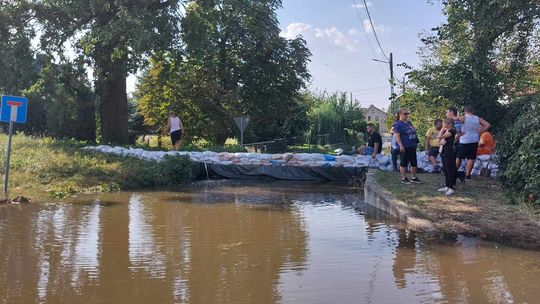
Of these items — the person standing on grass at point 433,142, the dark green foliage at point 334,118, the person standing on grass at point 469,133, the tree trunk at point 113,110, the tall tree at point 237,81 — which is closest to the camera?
the person standing on grass at point 469,133

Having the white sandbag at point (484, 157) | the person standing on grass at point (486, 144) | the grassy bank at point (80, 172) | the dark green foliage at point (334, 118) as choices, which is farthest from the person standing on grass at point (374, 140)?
the dark green foliage at point (334, 118)

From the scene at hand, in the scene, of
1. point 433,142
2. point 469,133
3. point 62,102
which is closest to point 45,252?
point 469,133

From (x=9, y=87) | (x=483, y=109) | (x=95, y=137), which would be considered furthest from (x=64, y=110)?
(x=483, y=109)

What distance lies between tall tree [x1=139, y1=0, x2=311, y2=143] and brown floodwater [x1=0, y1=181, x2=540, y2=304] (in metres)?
17.3

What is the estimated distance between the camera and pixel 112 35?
17.3 meters

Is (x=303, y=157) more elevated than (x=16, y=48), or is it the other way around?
(x=16, y=48)

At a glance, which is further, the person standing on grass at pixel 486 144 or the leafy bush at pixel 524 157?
the person standing on grass at pixel 486 144

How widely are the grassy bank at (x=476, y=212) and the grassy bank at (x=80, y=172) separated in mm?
5912

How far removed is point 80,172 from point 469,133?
9005 millimetres

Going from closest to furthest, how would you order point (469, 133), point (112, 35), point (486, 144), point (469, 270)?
point (469, 270), point (469, 133), point (486, 144), point (112, 35)

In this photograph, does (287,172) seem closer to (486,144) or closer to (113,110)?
(486,144)

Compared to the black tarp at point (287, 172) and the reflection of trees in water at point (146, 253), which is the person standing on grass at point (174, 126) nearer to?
the black tarp at point (287, 172)

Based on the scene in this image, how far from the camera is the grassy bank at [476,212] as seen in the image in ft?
22.4

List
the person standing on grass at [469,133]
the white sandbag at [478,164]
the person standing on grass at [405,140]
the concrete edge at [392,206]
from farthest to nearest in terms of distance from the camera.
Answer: the white sandbag at [478,164]
the person standing on grass at [405,140]
the person standing on grass at [469,133]
the concrete edge at [392,206]
